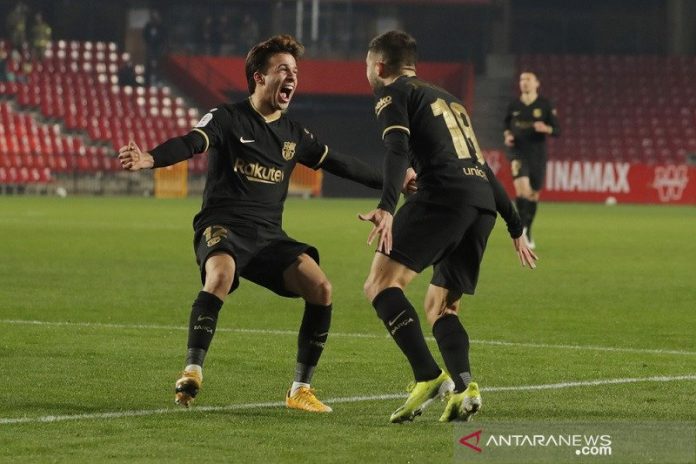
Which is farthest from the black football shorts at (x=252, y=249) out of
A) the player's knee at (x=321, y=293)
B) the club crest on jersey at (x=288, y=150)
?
the club crest on jersey at (x=288, y=150)

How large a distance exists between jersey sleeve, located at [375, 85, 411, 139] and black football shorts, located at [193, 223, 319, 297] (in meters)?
0.95

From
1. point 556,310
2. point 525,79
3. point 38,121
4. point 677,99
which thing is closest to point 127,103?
point 38,121

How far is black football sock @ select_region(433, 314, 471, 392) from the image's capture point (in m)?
7.56

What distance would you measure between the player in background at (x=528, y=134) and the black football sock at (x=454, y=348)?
14.7 metres

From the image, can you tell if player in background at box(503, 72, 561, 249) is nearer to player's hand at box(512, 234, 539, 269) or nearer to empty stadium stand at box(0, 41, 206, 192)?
player's hand at box(512, 234, 539, 269)

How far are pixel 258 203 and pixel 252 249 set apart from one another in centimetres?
25

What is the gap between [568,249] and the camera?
21.8 meters

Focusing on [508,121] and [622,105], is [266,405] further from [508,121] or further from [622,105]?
[622,105]

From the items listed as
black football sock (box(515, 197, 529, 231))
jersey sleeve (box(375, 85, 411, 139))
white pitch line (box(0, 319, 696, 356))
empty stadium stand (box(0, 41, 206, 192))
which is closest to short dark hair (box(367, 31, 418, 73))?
jersey sleeve (box(375, 85, 411, 139))

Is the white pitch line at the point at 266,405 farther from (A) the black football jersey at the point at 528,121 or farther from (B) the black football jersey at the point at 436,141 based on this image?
(A) the black football jersey at the point at 528,121

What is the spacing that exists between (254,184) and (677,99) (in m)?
43.1

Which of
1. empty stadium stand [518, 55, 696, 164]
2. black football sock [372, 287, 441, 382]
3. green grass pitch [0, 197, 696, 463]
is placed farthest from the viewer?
empty stadium stand [518, 55, 696, 164]

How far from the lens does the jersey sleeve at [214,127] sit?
26.5 feet

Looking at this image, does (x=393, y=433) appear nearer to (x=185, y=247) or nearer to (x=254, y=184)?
(x=254, y=184)
